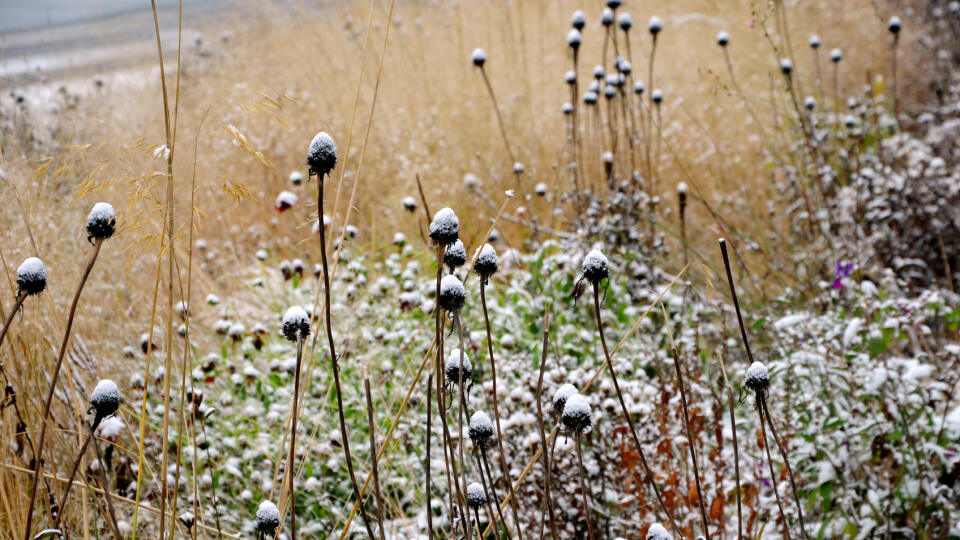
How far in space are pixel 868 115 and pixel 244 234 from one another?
3400 millimetres

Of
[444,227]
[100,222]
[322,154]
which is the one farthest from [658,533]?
[100,222]

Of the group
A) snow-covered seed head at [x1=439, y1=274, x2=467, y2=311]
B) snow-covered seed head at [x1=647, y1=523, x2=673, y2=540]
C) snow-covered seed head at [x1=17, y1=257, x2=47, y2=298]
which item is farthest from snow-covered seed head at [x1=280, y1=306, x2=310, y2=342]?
snow-covered seed head at [x1=647, y1=523, x2=673, y2=540]

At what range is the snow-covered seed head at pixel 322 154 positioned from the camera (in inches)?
34.9

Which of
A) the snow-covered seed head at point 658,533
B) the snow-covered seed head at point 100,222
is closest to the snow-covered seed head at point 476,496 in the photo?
the snow-covered seed head at point 658,533

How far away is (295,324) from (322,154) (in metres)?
0.22

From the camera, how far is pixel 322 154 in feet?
2.93

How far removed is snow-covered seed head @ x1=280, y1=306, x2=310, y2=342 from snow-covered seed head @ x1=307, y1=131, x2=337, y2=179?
182mm

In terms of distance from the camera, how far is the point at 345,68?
641 centimetres

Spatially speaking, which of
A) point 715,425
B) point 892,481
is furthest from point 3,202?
point 892,481

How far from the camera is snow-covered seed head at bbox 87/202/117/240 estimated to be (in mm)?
939

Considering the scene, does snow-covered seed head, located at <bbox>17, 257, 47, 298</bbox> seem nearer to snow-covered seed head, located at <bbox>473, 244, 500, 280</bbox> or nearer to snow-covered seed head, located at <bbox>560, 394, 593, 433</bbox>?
snow-covered seed head, located at <bbox>473, 244, 500, 280</bbox>

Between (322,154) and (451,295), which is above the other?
(322,154)

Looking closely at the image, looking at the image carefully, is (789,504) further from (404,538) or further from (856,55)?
(856,55)

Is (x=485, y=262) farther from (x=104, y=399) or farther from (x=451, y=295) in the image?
(x=104, y=399)
